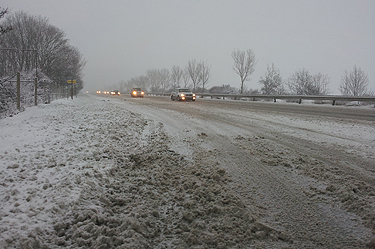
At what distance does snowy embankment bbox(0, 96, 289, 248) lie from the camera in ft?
6.35

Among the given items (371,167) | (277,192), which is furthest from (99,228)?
(371,167)

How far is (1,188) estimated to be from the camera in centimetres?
259

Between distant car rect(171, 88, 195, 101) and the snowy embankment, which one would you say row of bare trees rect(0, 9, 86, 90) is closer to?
distant car rect(171, 88, 195, 101)

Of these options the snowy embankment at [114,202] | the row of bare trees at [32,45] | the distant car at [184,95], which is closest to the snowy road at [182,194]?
the snowy embankment at [114,202]

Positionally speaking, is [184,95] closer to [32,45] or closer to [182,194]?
[182,194]

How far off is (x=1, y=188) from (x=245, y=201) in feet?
9.99

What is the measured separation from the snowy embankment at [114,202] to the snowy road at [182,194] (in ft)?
0.04

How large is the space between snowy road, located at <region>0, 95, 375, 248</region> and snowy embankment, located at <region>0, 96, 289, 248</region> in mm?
11

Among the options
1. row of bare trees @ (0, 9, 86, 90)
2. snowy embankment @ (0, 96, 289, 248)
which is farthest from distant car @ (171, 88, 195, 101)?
snowy embankment @ (0, 96, 289, 248)

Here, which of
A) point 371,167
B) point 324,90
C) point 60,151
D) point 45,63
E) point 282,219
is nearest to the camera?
point 282,219

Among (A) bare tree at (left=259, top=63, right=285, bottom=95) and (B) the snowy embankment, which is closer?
(B) the snowy embankment

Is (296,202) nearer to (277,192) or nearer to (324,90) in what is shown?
(277,192)

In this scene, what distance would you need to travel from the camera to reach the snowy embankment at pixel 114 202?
1937mm

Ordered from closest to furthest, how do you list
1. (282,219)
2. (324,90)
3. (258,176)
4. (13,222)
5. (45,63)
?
(13,222)
(282,219)
(258,176)
(45,63)
(324,90)
